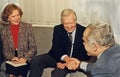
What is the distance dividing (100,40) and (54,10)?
3452 mm

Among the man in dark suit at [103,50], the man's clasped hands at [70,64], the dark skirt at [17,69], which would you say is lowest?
the dark skirt at [17,69]

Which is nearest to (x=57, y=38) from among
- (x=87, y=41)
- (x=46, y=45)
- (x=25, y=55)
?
(x=25, y=55)

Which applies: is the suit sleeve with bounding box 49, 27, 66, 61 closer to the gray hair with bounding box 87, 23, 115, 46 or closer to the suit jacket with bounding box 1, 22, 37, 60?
the suit jacket with bounding box 1, 22, 37, 60

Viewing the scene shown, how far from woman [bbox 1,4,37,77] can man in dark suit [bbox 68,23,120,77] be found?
1301mm

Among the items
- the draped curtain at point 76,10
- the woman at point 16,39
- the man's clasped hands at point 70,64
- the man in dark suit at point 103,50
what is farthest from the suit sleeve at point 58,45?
the draped curtain at point 76,10

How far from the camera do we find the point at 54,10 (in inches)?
216

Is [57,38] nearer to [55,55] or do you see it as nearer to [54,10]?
[55,55]

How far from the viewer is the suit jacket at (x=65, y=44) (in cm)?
315

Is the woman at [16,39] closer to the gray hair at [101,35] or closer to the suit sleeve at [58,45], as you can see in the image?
the suit sleeve at [58,45]

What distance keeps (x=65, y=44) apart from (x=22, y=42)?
0.48 meters

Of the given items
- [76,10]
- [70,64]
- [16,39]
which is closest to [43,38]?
[76,10]

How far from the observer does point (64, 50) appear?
3.21 meters

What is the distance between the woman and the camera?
334 cm

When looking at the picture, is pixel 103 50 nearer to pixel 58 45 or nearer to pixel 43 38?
pixel 58 45
